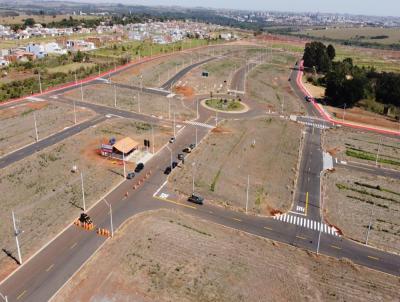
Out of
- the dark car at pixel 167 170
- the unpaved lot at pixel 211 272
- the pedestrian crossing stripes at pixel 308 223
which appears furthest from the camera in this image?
the dark car at pixel 167 170

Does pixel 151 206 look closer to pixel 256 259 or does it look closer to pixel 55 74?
pixel 256 259

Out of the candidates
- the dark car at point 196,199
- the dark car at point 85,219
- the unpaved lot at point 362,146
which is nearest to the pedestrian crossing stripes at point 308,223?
the dark car at point 196,199

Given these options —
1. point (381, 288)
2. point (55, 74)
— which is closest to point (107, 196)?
point (381, 288)

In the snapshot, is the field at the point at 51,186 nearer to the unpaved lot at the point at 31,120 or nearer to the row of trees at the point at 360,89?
the unpaved lot at the point at 31,120

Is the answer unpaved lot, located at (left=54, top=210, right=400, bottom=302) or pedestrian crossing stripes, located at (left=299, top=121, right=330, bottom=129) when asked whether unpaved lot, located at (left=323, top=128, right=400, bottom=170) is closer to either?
pedestrian crossing stripes, located at (left=299, top=121, right=330, bottom=129)

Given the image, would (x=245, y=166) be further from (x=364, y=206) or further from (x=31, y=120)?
(x=31, y=120)

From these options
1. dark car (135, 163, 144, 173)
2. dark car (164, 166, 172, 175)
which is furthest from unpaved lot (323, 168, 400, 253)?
dark car (135, 163, 144, 173)
